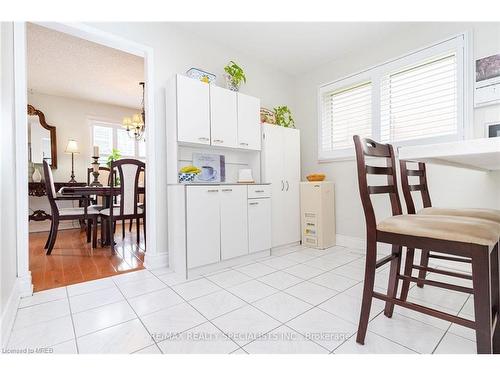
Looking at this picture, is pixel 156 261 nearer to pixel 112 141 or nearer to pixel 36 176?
pixel 36 176

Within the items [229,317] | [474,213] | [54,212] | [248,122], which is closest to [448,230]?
[474,213]

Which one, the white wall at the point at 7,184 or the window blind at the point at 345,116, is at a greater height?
the window blind at the point at 345,116

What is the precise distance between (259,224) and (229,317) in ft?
4.25

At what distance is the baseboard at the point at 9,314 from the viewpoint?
126 centimetres

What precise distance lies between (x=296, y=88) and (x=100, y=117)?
13.7ft

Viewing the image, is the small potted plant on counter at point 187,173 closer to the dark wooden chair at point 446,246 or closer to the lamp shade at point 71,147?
the dark wooden chair at point 446,246

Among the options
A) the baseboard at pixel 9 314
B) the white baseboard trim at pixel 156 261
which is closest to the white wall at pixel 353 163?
the white baseboard trim at pixel 156 261

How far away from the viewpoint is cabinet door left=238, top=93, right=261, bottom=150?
277cm

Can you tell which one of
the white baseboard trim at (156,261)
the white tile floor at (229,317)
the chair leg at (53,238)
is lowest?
the white tile floor at (229,317)

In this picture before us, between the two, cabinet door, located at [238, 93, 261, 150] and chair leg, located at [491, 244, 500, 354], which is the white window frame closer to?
cabinet door, located at [238, 93, 261, 150]

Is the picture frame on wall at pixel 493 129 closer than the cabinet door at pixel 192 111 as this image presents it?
Yes

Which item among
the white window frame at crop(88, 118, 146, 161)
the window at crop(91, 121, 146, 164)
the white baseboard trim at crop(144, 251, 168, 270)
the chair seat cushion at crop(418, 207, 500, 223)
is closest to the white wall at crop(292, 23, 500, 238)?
the chair seat cushion at crop(418, 207, 500, 223)

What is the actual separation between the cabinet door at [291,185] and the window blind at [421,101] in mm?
1044

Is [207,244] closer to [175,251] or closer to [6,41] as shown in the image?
[175,251]
